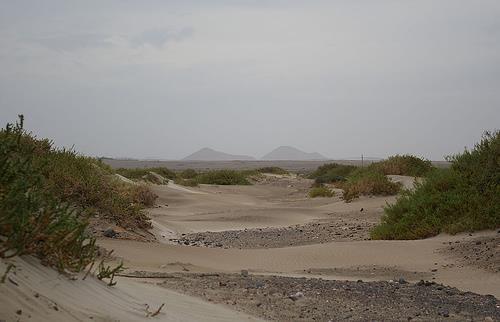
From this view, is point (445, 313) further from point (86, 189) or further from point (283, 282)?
point (86, 189)

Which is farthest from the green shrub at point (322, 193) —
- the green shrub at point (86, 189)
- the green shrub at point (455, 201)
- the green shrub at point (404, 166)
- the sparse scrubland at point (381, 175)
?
the green shrub at point (86, 189)

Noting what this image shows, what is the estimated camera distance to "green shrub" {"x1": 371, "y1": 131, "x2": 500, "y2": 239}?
10711mm

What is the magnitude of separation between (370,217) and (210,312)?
12373 mm

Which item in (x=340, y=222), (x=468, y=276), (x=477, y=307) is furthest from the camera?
(x=340, y=222)

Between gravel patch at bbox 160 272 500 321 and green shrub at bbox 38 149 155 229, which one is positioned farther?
green shrub at bbox 38 149 155 229

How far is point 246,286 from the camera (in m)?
6.63

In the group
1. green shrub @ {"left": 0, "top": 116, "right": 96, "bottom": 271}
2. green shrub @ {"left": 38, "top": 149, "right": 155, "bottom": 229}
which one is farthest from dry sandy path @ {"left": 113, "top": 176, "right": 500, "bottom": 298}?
green shrub @ {"left": 0, "top": 116, "right": 96, "bottom": 271}

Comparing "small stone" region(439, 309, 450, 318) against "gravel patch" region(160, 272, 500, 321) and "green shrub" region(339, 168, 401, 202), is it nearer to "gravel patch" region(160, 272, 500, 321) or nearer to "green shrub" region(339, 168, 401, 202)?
"gravel patch" region(160, 272, 500, 321)

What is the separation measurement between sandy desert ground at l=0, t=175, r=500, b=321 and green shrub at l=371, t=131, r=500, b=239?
1.40ft

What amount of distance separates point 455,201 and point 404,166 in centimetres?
1298

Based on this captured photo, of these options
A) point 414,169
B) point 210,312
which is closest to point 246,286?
point 210,312

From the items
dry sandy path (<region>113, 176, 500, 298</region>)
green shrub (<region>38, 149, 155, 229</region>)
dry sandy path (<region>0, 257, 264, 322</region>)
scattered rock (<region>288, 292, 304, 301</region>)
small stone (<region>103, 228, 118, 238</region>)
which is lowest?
dry sandy path (<region>113, 176, 500, 298</region>)

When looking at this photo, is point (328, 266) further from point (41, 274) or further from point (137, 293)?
point (41, 274)

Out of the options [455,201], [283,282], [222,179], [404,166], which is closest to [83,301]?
[283,282]
